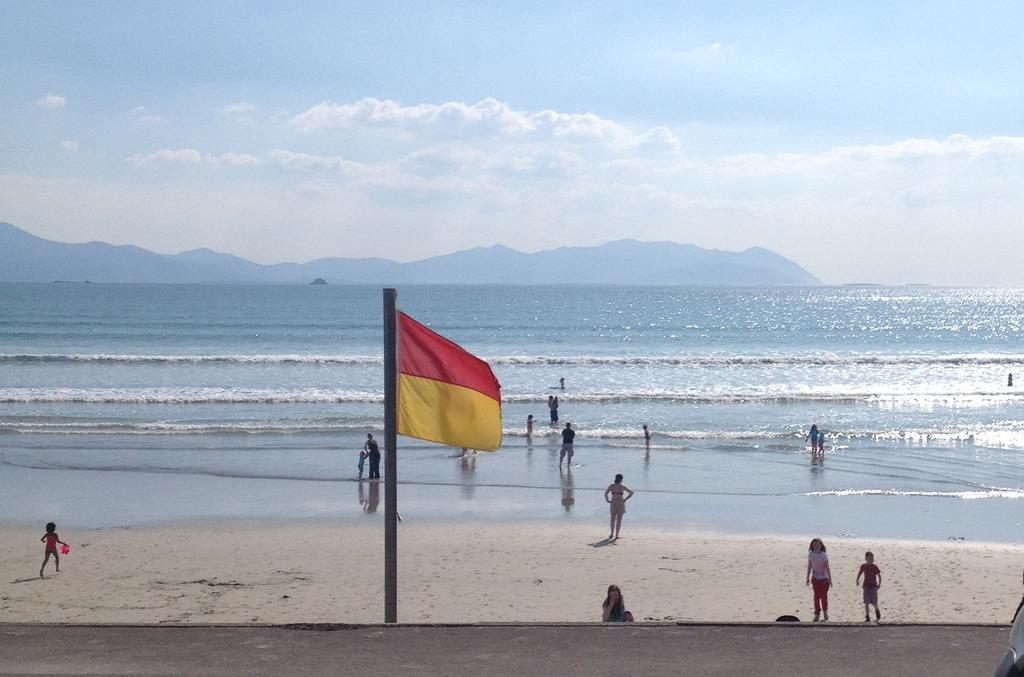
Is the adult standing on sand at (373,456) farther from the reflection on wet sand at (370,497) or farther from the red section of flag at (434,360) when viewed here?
the red section of flag at (434,360)

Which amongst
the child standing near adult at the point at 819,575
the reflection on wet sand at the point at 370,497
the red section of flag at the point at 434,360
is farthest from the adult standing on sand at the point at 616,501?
the red section of flag at the point at 434,360

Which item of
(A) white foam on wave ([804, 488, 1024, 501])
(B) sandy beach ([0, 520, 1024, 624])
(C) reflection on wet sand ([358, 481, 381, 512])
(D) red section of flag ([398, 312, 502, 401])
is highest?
(D) red section of flag ([398, 312, 502, 401])

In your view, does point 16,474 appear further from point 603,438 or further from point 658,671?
point 658,671

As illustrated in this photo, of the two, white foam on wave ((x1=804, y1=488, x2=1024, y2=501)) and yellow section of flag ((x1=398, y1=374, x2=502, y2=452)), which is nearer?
yellow section of flag ((x1=398, y1=374, x2=502, y2=452))

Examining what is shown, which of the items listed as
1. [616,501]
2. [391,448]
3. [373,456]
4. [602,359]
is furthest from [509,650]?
[602,359]

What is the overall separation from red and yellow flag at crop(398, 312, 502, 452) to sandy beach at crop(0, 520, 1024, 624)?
4.64m

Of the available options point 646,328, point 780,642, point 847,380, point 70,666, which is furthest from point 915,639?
point 646,328

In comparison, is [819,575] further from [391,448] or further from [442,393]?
[391,448]

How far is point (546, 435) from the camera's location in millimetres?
33562

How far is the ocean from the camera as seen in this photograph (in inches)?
880

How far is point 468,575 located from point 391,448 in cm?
712

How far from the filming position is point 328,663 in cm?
823

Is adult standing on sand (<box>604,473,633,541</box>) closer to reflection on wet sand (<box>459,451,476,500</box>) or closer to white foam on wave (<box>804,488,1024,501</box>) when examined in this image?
reflection on wet sand (<box>459,451,476,500</box>)

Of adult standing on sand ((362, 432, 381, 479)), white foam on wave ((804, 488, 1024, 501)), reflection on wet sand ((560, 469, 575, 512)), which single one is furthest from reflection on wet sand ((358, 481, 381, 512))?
white foam on wave ((804, 488, 1024, 501))
